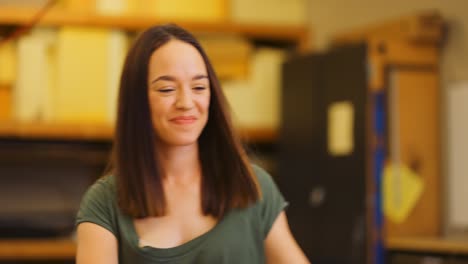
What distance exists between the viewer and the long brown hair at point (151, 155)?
A: 1.14 metres

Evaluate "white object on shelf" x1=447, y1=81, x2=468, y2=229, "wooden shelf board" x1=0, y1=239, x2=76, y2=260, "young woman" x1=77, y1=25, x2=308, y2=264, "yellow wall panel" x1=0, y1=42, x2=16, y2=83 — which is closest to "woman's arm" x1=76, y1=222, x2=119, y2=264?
"young woman" x1=77, y1=25, x2=308, y2=264

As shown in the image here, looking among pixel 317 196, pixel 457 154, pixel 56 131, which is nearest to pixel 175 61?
pixel 457 154

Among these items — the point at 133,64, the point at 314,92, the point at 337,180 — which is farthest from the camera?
the point at 314,92

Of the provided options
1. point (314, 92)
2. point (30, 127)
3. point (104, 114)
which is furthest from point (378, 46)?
point (30, 127)

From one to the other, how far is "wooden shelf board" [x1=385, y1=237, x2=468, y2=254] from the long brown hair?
1419mm

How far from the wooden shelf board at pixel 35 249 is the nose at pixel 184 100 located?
2.38 metres

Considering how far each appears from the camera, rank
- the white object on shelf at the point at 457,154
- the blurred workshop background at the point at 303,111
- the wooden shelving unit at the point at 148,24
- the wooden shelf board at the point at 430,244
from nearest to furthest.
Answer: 1. the wooden shelf board at the point at 430,244
2. the white object on shelf at the point at 457,154
3. the blurred workshop background at the point at 303,111
4. the wooden shelving unit at the point at 148,24

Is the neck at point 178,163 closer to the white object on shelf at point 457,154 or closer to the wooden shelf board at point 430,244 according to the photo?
the wooden shelf board at point 430,244

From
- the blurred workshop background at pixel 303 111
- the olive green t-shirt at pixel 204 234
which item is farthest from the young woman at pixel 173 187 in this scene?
the blurred workshop background at pixel 303 111

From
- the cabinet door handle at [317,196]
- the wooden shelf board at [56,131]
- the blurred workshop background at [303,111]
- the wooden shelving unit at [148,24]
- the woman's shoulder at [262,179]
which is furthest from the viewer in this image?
the wooden shelving unit at [148,24]

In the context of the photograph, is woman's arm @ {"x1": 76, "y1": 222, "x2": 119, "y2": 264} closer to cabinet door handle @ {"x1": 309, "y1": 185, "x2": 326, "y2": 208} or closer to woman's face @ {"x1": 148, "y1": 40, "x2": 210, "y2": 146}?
woman's face @ {"x1": 148, "y1": 40, "x2": 210, "y2": 146}

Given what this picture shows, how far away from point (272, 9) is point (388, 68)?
93 cm

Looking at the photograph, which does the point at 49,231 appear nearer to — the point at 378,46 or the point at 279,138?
the point at 279,138

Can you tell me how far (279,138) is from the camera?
3662mm
